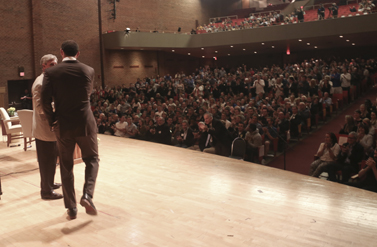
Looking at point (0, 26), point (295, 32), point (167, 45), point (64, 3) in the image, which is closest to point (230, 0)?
point (167, 45)

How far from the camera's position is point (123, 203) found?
10.1 feet

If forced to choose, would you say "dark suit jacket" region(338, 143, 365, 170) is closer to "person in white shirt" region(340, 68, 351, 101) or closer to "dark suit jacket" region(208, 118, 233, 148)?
"dark suit jacket" region(208, 118, 233, 148)

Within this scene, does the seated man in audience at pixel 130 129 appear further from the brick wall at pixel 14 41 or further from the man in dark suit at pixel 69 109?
the brick wall at pixel 14 41

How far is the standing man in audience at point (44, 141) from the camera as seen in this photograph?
3080 millimetres

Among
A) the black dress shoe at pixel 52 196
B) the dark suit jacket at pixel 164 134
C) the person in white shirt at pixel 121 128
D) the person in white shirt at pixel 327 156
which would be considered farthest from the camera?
the person in white shirt at pixel 121 128

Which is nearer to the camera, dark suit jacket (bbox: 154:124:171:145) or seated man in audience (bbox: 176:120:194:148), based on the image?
seated man in audience (bbox: 176:120:194:148)

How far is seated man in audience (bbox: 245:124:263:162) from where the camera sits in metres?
5.90

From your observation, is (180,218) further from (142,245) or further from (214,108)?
(214,108)

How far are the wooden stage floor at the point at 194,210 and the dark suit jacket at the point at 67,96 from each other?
0.78 metres

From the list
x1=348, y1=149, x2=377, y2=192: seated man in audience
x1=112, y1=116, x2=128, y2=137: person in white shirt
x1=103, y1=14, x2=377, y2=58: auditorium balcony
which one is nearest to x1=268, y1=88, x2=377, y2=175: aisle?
x1=348, y1=149, x2=377, y2=192: seated man in audience

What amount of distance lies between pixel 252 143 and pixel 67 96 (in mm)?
4059

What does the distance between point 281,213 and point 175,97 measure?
10647 mm

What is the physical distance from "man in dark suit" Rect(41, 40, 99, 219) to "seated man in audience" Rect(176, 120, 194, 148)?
4.11 metres

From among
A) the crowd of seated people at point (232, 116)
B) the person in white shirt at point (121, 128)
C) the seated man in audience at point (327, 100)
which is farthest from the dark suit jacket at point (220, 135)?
the seated man in audience at point (327, 100)
